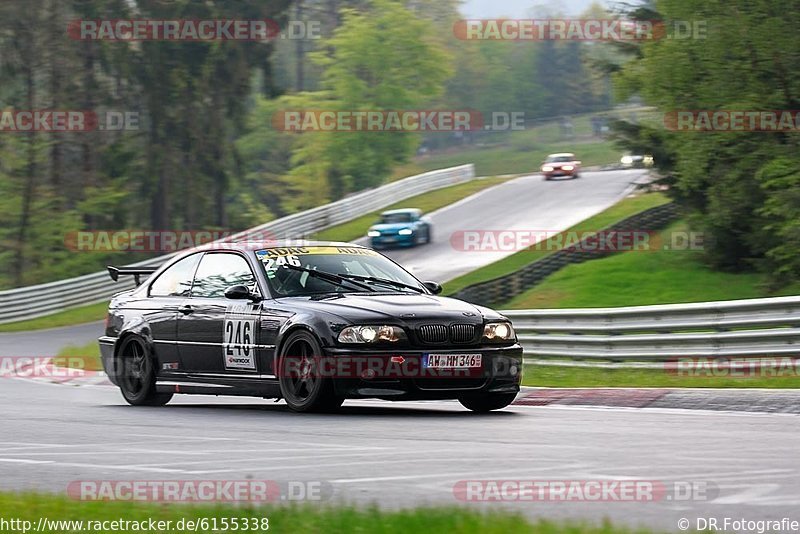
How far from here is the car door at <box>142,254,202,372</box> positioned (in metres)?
13.3

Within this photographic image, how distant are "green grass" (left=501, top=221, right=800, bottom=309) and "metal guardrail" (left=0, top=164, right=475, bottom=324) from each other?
35.1 ft

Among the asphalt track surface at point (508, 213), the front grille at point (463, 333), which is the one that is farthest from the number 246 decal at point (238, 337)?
the asphalt track surface at point (508, 213)

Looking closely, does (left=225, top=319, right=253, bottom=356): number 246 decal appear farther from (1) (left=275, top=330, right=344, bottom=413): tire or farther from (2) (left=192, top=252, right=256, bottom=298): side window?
(1) (left=275, top=330, right=344, bottom=413): tire

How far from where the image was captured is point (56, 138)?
53.5 metres

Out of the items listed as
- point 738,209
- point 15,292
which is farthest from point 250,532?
point 15,292

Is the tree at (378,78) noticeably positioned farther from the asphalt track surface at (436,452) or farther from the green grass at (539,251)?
the asphalt track surface at (436,452)

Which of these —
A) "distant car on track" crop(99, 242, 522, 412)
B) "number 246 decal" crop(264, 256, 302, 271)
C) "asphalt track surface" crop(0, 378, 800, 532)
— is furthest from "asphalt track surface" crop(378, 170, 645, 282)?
"asphalt track surface" crop(0, 378, 800, 532)

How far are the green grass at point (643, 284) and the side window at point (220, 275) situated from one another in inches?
662

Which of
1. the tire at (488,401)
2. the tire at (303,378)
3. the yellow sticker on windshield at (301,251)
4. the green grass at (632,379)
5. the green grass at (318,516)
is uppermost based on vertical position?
the yellow sticker on windshield at (301,251)

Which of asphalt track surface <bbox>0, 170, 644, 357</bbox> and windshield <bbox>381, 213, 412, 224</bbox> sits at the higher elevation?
windshield <bbox>381, 213, 412, 224</bbox>

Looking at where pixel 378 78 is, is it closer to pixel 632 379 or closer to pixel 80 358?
pixel 80 358

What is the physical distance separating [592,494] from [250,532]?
173cm

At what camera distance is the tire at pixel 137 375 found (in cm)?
1358

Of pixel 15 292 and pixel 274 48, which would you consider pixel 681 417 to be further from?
pixel 274 48
